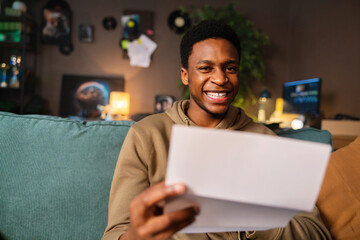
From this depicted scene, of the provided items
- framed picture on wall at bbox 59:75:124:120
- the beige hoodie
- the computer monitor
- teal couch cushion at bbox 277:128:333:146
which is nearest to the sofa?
the beige hoodie

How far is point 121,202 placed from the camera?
0.76 m

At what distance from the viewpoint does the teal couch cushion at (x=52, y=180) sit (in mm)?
967

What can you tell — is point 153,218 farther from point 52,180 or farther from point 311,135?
point 311,135

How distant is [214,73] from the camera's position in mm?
899

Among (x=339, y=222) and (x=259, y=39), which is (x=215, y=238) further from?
(x=259, y=39)

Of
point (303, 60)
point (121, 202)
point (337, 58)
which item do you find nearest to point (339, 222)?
point (121, 202)

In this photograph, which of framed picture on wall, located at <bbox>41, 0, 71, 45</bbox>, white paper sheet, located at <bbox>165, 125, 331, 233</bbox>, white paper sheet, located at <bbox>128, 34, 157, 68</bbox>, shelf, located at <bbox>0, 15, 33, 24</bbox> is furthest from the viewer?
white paper sheet, located at <bbox>128, 34, 157, 68</bbox>

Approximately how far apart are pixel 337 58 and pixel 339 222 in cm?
229

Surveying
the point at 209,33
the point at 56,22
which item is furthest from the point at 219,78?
the point at 56,22

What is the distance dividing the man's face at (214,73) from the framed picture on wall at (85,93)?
10.0 ft

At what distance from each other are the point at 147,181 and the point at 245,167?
1.43ft

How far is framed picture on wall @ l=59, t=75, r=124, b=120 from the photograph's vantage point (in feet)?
12.4

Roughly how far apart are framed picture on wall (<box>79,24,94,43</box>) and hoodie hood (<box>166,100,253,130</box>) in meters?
3.20

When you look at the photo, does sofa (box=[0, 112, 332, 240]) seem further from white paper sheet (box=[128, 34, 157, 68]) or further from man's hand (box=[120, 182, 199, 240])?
white paper sheet (box=[128, 34, 157, 68])
